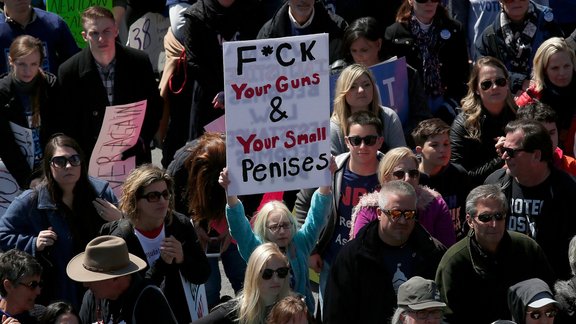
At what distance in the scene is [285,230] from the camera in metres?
8.41

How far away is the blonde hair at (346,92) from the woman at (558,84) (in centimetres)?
120

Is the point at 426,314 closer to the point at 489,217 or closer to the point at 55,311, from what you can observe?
the point at 489,217

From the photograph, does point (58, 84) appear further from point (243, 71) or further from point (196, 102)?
point (243, 71)

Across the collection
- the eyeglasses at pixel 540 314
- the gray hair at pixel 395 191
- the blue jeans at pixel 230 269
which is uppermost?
the gray hair at pixel 395 191

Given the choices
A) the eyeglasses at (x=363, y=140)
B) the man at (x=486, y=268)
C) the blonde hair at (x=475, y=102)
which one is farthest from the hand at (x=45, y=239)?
the blonde hair at (x=475, y=102)

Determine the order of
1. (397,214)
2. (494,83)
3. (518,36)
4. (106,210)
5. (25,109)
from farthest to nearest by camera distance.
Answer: (518,36) < (25,109) < (494,83) < (106,210) < (397,214)

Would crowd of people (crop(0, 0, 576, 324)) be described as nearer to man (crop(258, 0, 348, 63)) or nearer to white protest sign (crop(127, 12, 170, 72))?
man (crop(258, 0, 348, 63))

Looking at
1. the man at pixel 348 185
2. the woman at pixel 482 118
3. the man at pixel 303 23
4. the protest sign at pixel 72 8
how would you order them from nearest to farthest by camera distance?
the man at pixel 348 185
the woman at pixel 482 118
the man at pixel 303 23
the protest sign at pixel 72 8

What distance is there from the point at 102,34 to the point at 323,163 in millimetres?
2444

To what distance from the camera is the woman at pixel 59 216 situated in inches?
341

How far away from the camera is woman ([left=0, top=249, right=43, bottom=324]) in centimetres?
795

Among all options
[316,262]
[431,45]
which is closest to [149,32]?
[431,45]

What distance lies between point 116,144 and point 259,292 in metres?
2.82

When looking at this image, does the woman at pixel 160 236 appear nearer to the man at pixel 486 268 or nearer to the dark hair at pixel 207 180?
the dark hair at pixel 207 180
